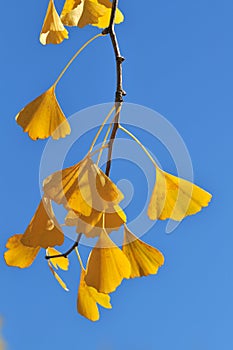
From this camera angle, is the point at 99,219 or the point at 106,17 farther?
the point at 106,17

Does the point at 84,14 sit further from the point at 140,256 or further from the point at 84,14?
the point at 140,256

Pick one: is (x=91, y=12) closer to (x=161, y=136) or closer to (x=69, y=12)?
(x=69, y=12)

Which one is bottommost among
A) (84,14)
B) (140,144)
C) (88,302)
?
(88,302)

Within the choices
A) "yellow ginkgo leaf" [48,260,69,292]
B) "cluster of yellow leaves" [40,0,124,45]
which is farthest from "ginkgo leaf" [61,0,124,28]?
"yellow ginkgo leaf" [48,260,69,292]

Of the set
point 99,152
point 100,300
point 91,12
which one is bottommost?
Result: point 100,300

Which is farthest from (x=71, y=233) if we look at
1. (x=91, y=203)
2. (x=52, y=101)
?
(x=52, y=101)

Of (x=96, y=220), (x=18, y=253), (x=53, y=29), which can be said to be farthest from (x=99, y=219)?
(x=53, y=29)

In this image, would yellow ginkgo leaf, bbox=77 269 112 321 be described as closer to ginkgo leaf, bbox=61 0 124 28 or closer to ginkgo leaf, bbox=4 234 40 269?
ginkgo leaf, bbox=4 234 40 269
